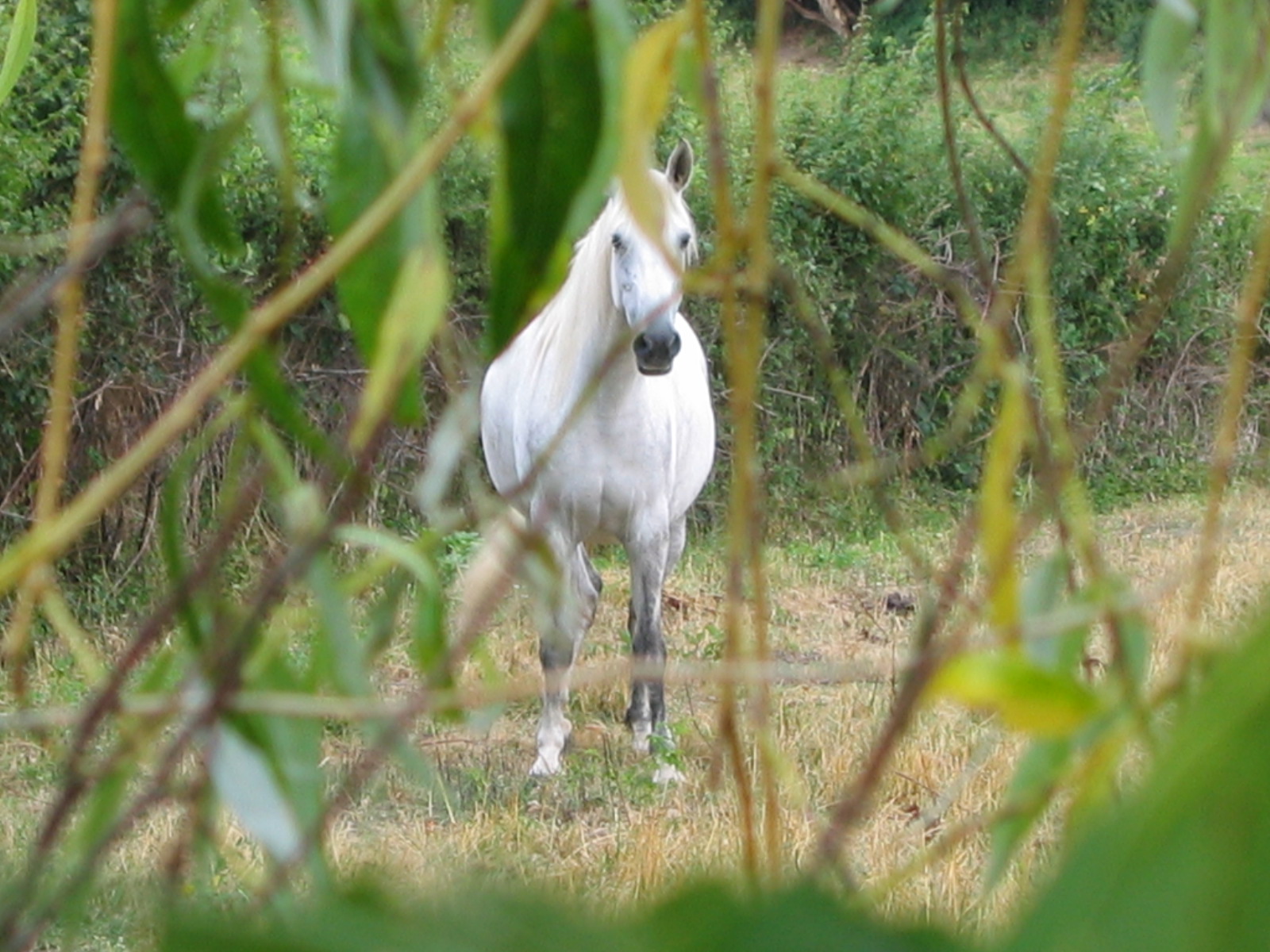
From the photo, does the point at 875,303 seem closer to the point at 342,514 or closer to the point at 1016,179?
the point at 1016,179

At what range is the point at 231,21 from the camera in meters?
0.58

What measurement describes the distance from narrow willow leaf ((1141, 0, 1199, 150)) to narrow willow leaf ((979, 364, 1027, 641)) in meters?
0.21

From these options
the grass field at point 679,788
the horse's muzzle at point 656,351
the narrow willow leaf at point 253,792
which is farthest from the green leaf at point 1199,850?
the horse's muzzle at point 656,351

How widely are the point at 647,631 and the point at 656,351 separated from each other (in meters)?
1.09

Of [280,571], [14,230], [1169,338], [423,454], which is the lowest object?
[1169,338]

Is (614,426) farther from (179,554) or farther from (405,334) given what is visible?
(405,334)

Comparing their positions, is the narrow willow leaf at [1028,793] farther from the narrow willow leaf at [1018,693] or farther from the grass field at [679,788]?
the grass field at [679,788]

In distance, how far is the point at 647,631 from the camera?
4.69 meters

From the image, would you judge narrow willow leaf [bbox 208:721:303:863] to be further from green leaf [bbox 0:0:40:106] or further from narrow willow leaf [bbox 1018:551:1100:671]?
green leaf [bbox 0:0:40:106]

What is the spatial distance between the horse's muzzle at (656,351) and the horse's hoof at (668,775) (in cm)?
98

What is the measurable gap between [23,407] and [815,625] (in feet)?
9.06

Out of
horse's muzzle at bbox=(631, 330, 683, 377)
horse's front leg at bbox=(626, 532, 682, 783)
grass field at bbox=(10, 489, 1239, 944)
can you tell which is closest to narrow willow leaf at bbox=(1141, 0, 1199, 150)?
grass field at bbox=(10, 489, 1239, 944)

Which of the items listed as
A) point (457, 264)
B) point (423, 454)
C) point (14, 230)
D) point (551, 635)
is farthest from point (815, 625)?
point (551, 635)

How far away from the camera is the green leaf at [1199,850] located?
0.74ft
